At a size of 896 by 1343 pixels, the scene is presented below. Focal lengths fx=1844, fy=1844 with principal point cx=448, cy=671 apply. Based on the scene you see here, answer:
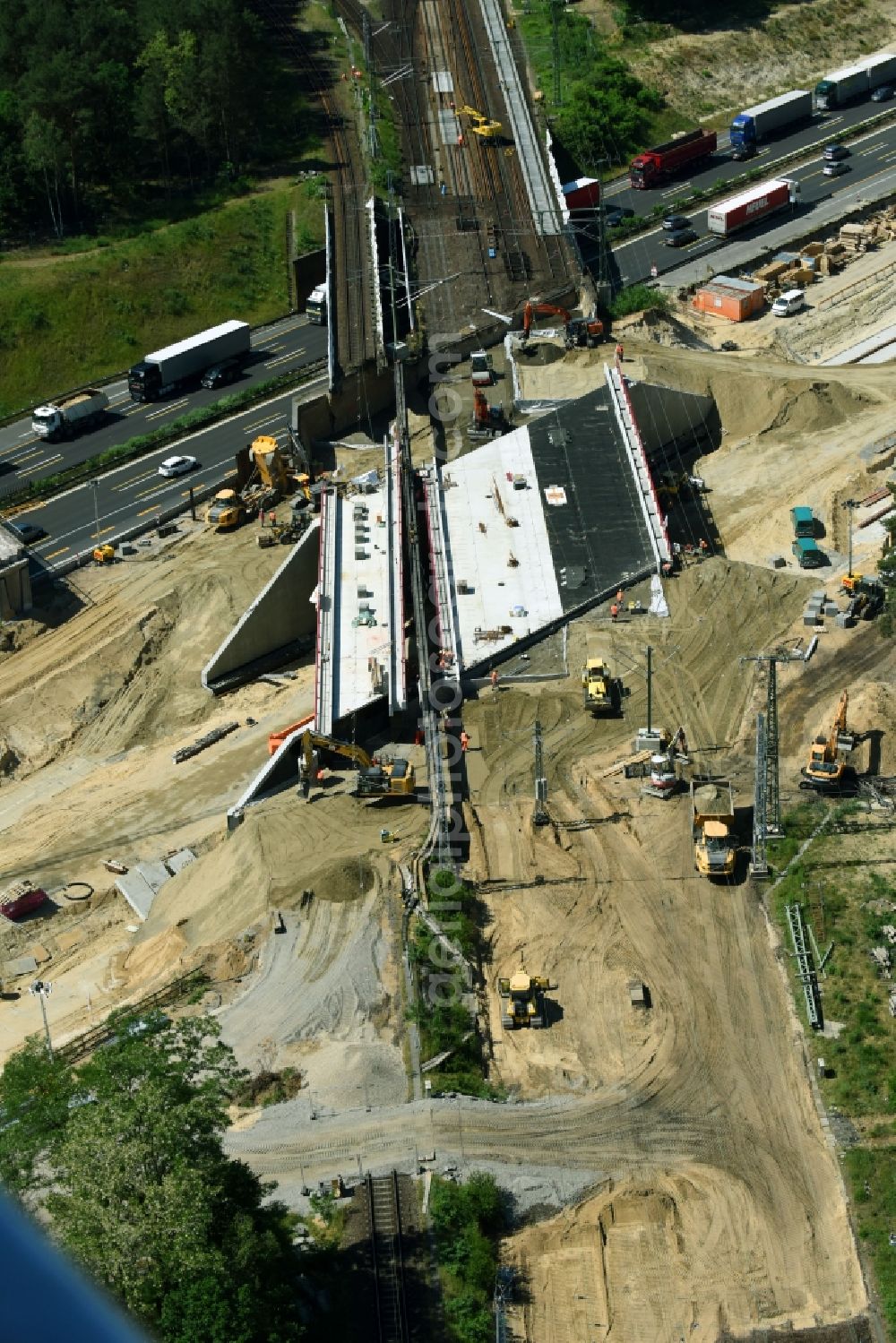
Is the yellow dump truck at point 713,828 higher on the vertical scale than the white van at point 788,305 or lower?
lower

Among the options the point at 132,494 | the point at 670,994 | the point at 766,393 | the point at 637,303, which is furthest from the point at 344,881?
the point at 637,303

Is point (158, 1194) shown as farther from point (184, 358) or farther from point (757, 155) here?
point (757, 155)

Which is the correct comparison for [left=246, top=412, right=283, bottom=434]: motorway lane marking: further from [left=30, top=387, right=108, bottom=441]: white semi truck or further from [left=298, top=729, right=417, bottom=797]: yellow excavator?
[left=298, top=729, right=417, bottom=797]: yellow excavator

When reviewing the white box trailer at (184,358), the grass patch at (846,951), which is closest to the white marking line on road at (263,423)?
the white box trailer at (184,358)

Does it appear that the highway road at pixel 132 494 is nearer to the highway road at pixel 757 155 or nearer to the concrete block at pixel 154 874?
the concrete block at pixel 154 874

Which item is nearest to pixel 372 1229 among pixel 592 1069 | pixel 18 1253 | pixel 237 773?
pixel 592 1069

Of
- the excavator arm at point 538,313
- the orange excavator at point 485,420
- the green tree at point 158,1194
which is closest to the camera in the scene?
the green tree at point 158,1194

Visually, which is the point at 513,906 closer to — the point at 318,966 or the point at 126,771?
the point at 318,966

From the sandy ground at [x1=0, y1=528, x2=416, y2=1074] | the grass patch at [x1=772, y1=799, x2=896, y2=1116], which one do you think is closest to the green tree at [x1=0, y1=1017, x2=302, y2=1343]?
the sandy ground at [x1=0, y1=528, x2=416, y2=1074]
